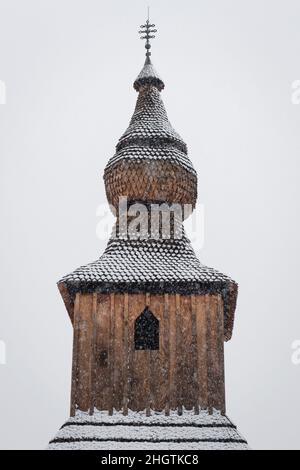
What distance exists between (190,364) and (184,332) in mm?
730

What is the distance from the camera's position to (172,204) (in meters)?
18.5

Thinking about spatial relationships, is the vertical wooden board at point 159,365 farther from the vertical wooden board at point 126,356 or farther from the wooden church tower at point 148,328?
the vertical wooden board at point 126,356

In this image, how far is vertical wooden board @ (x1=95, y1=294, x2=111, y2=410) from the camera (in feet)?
49.3

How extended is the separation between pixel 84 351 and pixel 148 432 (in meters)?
2.26

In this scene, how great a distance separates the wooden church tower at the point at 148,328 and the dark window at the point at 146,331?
0.07 feet

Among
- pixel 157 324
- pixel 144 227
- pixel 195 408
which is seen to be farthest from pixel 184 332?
pixel 144 227

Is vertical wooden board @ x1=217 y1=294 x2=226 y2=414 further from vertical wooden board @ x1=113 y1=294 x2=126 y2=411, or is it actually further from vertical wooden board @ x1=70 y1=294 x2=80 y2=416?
vertical wooden board @ x1=70 y1=294 x2=80 y2=416

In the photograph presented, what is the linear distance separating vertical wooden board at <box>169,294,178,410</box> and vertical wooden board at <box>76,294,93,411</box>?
1714 millimetres

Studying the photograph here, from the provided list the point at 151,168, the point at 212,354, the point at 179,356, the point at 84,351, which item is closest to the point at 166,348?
the point at 179,356

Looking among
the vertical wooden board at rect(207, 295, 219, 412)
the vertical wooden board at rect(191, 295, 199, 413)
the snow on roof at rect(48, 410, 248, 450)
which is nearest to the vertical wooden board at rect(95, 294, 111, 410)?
the snow on roof at rect(48, 410, 248, 450)

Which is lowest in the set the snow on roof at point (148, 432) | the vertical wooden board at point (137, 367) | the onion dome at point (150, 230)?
the snow on roof at point (148, 432)

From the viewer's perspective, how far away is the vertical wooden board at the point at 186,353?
15.2 m

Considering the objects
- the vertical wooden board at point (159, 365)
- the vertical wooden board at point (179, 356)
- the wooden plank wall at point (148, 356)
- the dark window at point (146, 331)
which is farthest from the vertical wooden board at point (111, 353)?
the vertical wooden board at point (179, 356)
